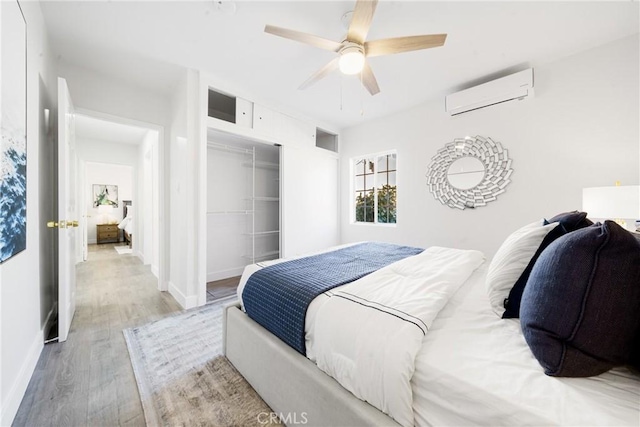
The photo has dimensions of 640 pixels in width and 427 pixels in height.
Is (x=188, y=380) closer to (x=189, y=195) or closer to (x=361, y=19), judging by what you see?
(x=189, y=195)

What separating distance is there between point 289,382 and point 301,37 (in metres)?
2.17

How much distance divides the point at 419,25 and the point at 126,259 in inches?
239

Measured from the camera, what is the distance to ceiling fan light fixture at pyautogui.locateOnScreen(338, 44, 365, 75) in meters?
1.82

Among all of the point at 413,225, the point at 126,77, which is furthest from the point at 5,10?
the point at 413,225

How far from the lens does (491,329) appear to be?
99cm

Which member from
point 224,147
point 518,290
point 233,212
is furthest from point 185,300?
point 518,290

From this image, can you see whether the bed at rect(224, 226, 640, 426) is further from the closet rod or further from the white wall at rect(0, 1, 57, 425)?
the closet rod

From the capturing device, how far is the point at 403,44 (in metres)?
1.79

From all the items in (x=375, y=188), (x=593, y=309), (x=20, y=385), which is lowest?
(x=20, y=385)

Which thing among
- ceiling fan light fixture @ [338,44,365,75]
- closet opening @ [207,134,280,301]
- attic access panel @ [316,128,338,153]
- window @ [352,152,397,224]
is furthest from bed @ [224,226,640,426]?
attic access panel @ [316,128,338,153]

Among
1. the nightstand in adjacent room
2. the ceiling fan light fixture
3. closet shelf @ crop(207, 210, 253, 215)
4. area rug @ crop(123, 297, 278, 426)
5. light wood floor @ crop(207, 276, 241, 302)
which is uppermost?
the ceiling fan light fixture

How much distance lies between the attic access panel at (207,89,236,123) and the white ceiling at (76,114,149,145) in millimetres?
1341

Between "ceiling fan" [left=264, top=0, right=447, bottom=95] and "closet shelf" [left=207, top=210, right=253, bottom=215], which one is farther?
"closet shelf" [left=207, top=210, right=253, bottom=215]

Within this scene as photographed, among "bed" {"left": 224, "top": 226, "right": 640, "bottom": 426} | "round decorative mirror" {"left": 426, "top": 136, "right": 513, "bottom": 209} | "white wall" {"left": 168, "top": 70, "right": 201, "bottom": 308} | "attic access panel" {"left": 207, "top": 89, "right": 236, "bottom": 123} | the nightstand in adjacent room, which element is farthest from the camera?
the nightstand in adjacent room
